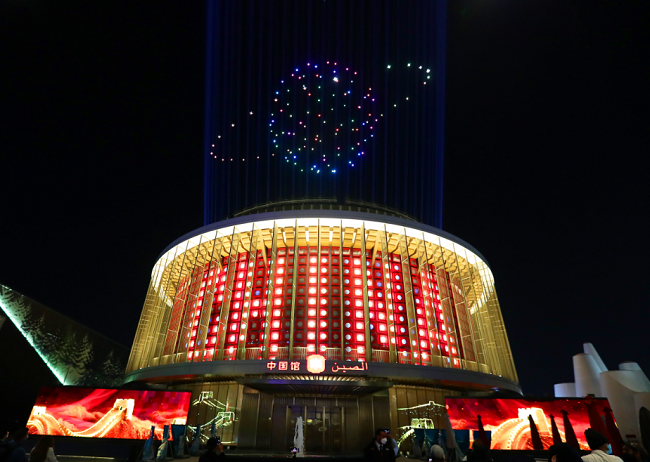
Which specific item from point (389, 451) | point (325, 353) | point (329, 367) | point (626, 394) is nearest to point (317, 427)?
point (325, 353)

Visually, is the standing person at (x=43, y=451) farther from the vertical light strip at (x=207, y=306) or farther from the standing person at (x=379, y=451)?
the vertical light strip at (x=207, y=306)

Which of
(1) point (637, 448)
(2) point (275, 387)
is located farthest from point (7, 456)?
(2) point (275, 387)

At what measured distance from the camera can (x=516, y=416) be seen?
67.4 feet

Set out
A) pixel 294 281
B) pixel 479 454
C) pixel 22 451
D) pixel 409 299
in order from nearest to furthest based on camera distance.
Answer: pixel 22 451 < pixel 479 454 < pixel 294 281 < pixel 409 299

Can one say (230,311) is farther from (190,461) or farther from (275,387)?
(190,461)

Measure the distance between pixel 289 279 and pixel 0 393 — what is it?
18081 mm

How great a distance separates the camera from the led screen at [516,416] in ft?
65.8

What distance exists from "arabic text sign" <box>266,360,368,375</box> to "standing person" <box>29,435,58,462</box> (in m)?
15.3

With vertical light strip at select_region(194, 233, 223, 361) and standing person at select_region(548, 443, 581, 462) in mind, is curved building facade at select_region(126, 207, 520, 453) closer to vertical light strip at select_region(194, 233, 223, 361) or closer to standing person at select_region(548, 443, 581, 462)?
vertical light strip at select_region(194, 233, 223, 361)

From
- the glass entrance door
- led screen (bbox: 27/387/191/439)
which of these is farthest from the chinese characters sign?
led screen (bbox: 27/387/191/439)

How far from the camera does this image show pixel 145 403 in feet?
70.4

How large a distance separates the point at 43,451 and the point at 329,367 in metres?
15.9

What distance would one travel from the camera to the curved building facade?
2266 cm

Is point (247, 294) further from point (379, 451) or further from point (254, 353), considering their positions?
point (379, 451)
